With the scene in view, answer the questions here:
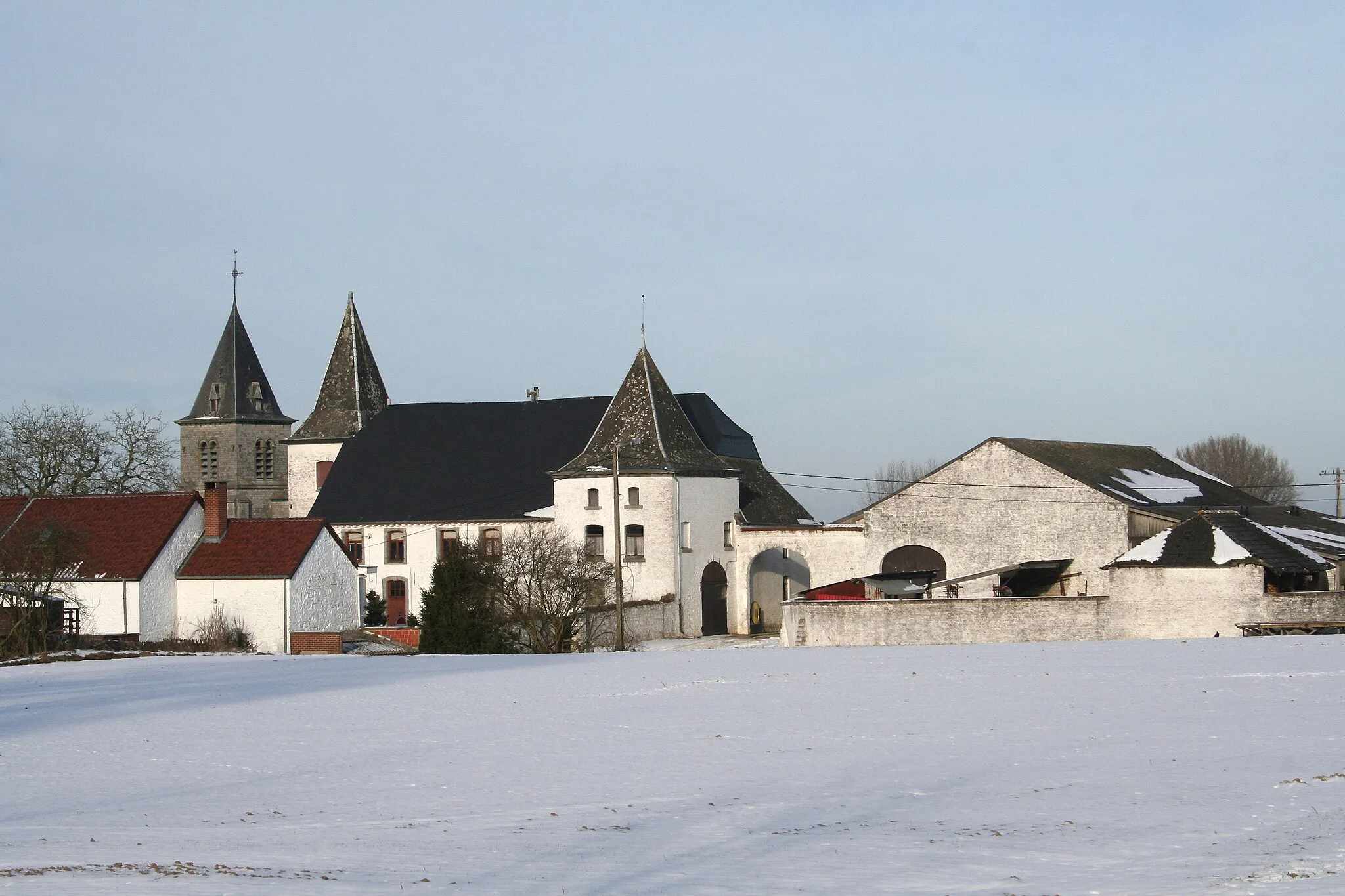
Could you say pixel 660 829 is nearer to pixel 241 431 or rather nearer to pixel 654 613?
pixel 654 613

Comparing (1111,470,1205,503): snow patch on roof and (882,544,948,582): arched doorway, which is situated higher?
(1111,470,1205,503): snow patch on roof

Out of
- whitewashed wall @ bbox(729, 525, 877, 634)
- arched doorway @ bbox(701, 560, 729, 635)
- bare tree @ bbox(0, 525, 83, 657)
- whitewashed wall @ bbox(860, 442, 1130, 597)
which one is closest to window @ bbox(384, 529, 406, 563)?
arched doorway @ bbox(701, 560, 729, 635)

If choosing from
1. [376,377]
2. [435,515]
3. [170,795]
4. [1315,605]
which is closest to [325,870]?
[170,795]

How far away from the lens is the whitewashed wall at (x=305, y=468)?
66.1 m

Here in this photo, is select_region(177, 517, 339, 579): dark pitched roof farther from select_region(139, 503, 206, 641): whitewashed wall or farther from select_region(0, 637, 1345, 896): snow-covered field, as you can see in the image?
select_region(0, 637, 1345, 896): snow-covered field

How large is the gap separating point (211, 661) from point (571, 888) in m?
25.0

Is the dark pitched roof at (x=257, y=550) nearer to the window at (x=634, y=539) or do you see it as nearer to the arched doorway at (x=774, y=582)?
the window at (x=634, y=539)

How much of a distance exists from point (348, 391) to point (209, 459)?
1724 centimetres

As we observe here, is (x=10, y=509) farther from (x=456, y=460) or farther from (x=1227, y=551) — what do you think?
(x=1227, y=551)

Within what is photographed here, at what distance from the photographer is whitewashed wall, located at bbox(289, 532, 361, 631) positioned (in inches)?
1731

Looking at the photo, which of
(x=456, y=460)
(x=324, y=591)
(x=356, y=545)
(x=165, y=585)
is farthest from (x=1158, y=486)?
(x=165, y=585)

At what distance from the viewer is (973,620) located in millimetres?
36125

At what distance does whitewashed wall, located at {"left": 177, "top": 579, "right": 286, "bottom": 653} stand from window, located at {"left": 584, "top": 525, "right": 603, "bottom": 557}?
1107 cm

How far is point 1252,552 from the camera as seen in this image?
36125mm
